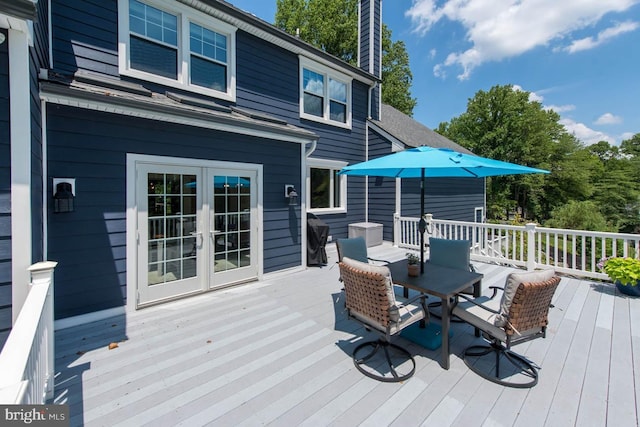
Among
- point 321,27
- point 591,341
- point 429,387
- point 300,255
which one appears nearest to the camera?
point 429,387

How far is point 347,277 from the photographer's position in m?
2.71

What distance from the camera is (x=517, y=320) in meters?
2.28

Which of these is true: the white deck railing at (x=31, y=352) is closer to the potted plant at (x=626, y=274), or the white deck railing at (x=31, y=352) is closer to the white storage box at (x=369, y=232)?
the potted plant at (x=626, y=274)

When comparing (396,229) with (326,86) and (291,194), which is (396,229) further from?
(326,86)

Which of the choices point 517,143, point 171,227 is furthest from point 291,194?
point 517,143

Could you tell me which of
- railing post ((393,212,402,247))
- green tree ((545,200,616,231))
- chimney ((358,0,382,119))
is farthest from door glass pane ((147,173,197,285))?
green tree ((545,200,616,231))

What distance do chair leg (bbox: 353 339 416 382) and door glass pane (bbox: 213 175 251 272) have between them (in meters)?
2.73

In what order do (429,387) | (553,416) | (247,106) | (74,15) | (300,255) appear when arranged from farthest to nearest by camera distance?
(247,106) < (300,255) < (74,15) < (429,387) < (553,416)

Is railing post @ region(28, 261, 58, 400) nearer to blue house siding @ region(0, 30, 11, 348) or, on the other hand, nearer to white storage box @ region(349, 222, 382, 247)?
blue house siding @ region(0, 30, 11, 348)

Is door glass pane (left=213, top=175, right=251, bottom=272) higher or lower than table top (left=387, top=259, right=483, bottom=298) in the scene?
higher

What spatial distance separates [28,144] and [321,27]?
17.2m

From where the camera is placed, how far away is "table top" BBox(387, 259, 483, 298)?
2.83m

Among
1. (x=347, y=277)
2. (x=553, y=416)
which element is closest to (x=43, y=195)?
(x=347, y=277)

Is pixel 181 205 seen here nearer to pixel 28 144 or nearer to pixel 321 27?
pixel 28 144
